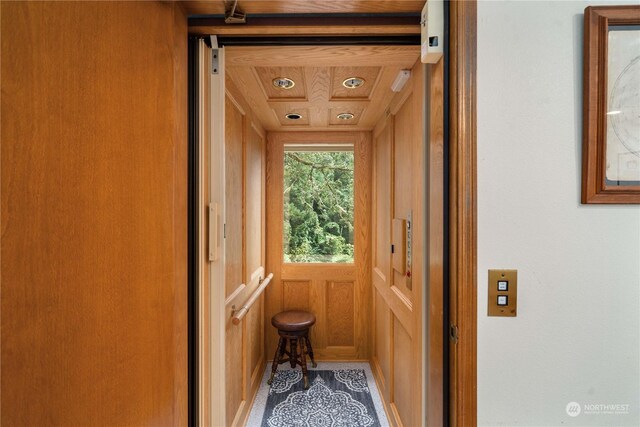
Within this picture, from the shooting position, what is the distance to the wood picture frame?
30.6 inches

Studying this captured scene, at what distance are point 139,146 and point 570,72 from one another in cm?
121

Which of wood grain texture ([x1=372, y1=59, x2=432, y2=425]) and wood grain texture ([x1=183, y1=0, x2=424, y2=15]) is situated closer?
wood grain texture ([x1=183, y1=0, x2=424, y2=15])

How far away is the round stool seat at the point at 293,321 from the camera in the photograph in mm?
2369

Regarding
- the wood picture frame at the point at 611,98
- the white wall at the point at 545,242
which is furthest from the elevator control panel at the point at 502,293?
the wood picture frame at the point at 611,98

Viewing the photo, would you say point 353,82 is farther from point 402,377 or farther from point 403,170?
point 402,377

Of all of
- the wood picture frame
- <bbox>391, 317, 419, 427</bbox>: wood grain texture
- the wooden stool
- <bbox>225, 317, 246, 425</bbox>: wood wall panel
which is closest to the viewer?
the wood picture frame

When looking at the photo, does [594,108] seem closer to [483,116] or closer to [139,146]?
[483,116]

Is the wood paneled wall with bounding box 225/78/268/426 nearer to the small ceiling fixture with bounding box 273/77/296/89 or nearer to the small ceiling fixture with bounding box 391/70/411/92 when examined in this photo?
the small ceiling fixture with bounding box 273/77/296/89

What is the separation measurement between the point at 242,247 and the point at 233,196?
0.39 m

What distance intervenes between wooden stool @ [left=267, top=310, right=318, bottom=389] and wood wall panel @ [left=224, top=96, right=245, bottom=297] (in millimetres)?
Result: 727

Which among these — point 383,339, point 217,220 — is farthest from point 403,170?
point 383,339

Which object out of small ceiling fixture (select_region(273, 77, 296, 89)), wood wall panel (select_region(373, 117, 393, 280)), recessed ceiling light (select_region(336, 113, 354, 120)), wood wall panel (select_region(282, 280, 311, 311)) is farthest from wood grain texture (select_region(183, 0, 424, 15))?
wood wall panel (select_region(282, 280, 311, 311))

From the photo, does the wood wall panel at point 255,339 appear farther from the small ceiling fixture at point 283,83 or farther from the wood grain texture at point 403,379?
the small ceiling fixture at point 283,83

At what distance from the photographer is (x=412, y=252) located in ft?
4.83
